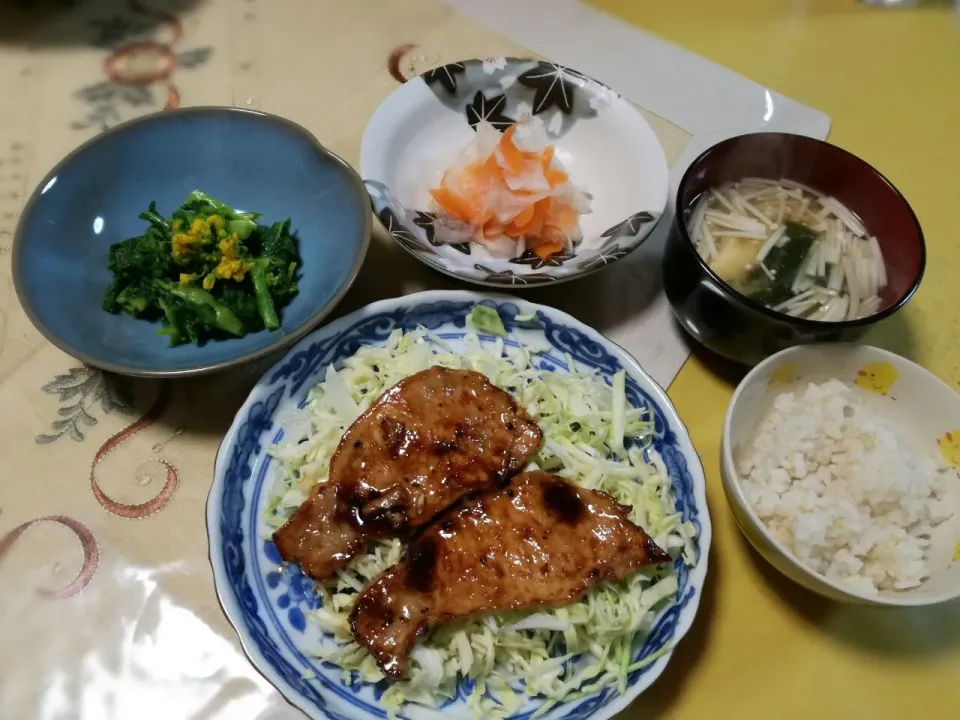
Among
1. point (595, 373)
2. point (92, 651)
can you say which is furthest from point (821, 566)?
point (92, 651)

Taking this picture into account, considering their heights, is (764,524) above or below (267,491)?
above

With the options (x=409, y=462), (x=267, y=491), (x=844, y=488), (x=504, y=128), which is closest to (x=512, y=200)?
(x=504, y=128)

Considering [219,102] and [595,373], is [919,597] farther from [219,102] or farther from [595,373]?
[219,102]

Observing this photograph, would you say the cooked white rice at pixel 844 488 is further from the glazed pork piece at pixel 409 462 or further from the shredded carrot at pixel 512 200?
the shredded carrot at pixel 512 200

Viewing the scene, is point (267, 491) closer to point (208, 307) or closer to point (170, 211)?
point (208, 307)

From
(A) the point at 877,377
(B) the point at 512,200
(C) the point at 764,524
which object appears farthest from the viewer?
(B) the point at 512,200

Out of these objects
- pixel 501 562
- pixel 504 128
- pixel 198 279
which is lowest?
pixel 501 562
